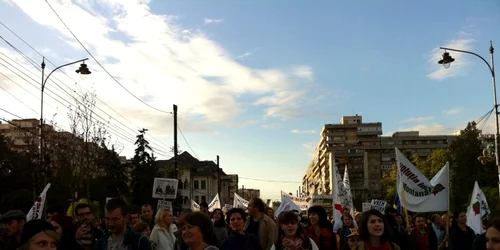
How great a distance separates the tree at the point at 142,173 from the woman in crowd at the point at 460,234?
191ft

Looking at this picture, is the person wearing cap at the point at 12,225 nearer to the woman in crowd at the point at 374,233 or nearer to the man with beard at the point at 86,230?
the man with beard at the point at 86,230

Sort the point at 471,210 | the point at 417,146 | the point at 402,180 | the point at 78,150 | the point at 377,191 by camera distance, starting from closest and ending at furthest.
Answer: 1. the point at 402,180
2. the point at 471,210
3. the point at 78,150
4. the point at 377,191
5. the point at 417,146

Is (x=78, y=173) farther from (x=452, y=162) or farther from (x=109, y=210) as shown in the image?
(x=452, y=162)

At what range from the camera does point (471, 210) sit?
1380 centimetres

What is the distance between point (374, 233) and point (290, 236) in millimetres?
985

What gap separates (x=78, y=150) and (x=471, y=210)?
24579 mm

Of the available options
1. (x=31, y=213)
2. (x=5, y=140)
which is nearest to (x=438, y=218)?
(x=31, y=213)

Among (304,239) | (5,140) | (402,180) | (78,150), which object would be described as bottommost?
(304,239)

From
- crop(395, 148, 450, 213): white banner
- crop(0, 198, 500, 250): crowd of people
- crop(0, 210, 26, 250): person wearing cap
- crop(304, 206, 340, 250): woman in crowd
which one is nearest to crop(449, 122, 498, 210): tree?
crop(395, 148, 450, 213): white banner

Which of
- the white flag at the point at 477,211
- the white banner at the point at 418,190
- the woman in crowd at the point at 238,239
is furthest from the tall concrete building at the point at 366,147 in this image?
the woman in crowd at the point at 238,239

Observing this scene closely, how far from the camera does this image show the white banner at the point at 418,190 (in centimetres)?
1224

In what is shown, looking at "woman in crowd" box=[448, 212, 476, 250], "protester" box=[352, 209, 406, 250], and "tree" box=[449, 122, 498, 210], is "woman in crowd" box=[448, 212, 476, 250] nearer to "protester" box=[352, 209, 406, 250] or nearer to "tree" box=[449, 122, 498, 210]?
"protester" box=[352, 209, 406, 250]

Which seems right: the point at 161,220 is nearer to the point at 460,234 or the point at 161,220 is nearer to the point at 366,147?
the point at 460,234

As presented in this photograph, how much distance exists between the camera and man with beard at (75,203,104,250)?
7.03 m
